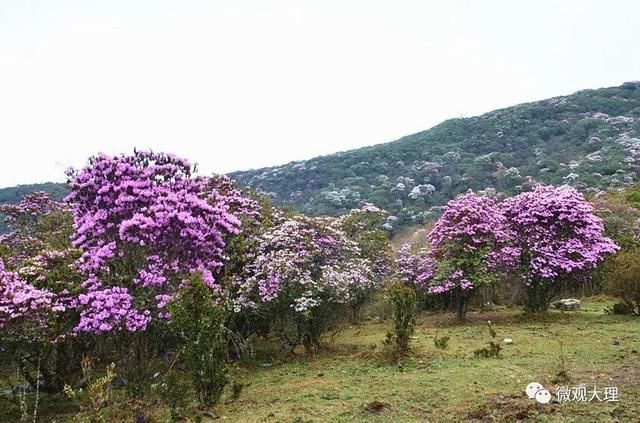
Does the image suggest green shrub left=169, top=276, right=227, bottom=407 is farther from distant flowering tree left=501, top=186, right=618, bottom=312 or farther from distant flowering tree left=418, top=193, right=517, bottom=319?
distant flowering tree left=501, top=186, right=618, bottom=312

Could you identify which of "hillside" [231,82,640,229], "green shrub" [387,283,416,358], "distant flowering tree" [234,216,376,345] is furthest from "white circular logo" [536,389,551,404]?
"hillside" [231,82,640,229]

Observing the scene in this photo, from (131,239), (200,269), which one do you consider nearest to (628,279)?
(200,269)

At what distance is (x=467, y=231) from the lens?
18.5 meters

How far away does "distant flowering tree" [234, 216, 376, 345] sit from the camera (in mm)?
13477

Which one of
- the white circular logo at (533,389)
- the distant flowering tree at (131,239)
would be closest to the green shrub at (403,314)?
the white circular logo at (533,389)

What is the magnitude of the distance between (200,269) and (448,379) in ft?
17.9

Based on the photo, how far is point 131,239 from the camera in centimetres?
978

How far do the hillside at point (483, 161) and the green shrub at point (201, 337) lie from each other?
42.6 m

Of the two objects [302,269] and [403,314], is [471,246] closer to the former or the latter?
[403,314]

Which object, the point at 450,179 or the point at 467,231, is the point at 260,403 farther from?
the point at 450,179

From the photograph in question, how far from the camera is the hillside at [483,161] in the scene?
5400cm

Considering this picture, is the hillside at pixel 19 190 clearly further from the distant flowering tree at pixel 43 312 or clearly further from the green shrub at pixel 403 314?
the green shrub at pixel 403 314

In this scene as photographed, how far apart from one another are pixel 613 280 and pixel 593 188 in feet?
98.6

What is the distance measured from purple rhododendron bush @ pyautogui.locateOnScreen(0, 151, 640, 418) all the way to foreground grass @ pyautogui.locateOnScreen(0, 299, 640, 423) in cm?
73
